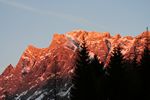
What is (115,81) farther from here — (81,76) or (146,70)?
(146,70)

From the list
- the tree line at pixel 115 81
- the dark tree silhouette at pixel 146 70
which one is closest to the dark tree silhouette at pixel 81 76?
the tree line at pixel 115 81

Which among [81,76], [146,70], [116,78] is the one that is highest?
[146,70]

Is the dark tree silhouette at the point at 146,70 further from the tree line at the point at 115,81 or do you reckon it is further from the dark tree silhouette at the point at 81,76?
the dark tree silhouette at the point at 81,76

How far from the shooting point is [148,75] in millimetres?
51875

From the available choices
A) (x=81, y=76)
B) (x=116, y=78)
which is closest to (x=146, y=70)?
(x=116, y=78)

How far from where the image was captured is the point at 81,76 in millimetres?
49125

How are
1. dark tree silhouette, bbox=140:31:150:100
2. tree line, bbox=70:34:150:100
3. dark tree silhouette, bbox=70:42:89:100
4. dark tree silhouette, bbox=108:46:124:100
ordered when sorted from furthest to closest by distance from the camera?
dark tree silhouette, bbox=140:31:150:100
dark tree silhouette, bbox=108:46:124:100
tree line, bbox=70:34:150:100
dark tree silhouette, bbox=70:42:89:100

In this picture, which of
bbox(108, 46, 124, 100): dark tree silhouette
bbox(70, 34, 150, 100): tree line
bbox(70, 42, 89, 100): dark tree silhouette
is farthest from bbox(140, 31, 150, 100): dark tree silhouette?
bbox(70, 42, 89, 100): dark tree silhouette

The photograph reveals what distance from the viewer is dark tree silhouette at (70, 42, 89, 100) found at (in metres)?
48.4

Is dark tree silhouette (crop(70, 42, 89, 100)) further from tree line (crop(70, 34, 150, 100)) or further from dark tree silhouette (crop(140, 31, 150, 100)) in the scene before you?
dark tree silhouette (crop(140, 31, 150, 100))

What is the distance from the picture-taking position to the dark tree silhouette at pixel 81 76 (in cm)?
4838

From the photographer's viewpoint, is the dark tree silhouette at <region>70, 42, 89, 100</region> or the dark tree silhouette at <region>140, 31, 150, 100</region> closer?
the dark tree silhouette at <region>70, 42, 89, 100</region>

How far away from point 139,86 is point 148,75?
1.69 metres

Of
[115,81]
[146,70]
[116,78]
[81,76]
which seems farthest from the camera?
[146,70]
